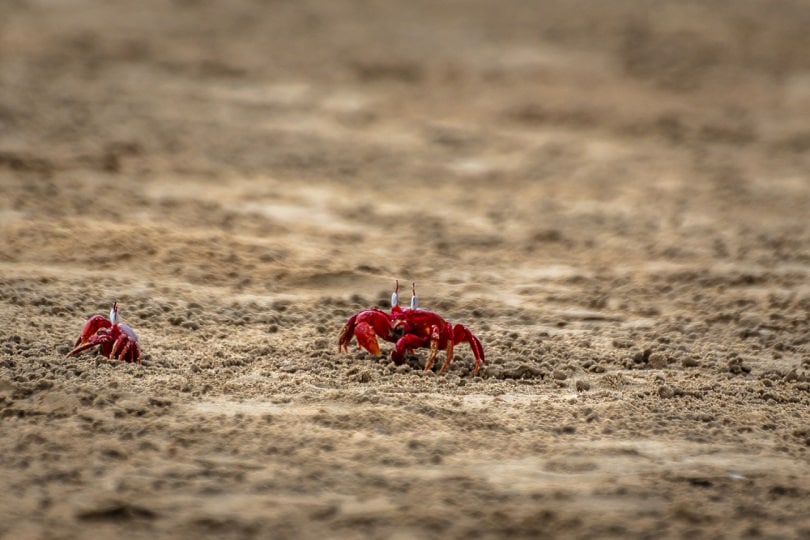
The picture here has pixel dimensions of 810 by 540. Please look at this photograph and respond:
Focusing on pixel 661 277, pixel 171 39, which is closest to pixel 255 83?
pixel 171 39

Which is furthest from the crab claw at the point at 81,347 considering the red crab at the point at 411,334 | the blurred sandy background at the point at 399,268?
the red crab at the point at 411,334

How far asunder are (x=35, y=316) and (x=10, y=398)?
0.94 m

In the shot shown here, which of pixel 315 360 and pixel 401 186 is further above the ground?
pixel 401 186

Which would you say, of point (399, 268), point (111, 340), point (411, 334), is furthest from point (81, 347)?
point (399, 268)

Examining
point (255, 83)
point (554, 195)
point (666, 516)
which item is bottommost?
point (666, 516)

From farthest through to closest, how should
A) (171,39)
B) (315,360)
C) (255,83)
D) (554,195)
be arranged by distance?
(171,39) < (255,83) < (554,195) < (315,360)

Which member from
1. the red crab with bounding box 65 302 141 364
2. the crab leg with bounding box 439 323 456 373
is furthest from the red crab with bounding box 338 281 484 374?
the red crab with bounding box 65 302 141 364

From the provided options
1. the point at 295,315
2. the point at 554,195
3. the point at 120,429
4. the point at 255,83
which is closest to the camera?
the point at 120,429

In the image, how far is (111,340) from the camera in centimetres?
478

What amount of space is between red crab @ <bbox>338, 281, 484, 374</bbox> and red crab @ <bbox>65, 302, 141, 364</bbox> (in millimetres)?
929

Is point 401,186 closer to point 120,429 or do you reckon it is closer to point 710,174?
point 710,174

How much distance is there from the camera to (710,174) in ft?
27.7

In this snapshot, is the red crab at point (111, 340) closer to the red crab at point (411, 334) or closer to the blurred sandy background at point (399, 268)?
the blurred sandy background at point (399, 268)

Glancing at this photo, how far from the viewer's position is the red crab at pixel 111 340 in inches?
187
